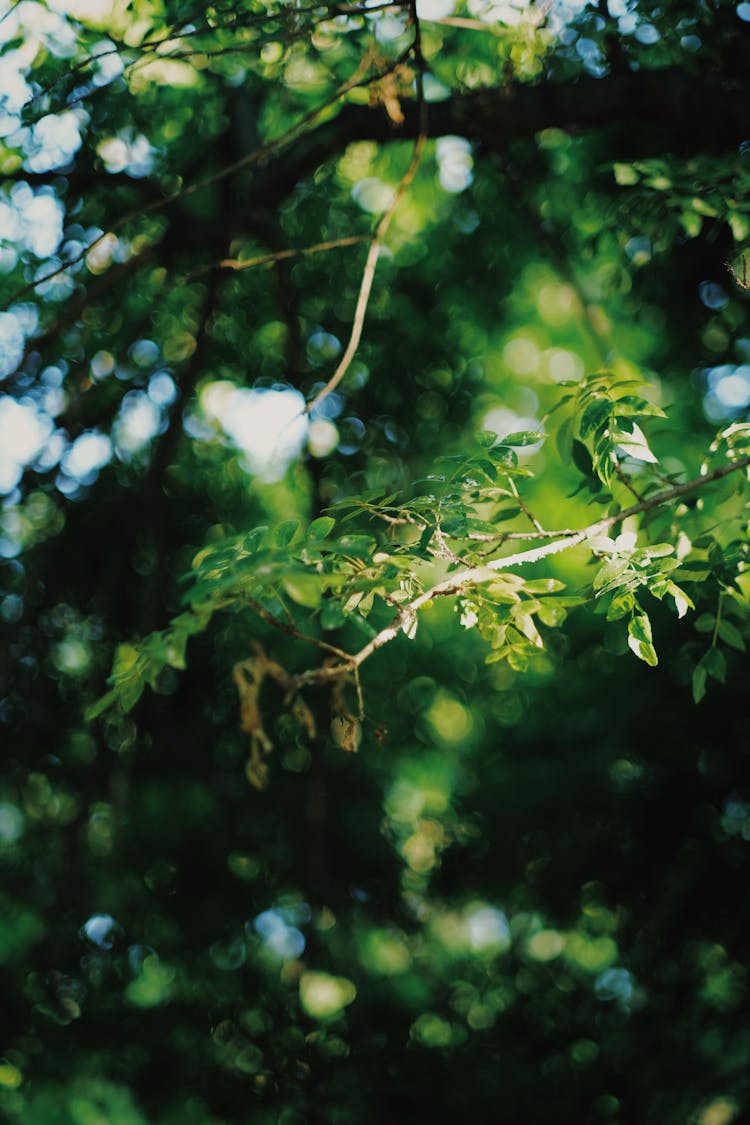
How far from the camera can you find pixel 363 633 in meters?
3.75

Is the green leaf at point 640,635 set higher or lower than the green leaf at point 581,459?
lower

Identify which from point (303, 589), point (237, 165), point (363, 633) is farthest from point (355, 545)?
point (363, 633)

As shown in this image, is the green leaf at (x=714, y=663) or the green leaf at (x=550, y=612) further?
the green leaf at (x=714, y=663)

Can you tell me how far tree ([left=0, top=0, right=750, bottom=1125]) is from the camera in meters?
3.71

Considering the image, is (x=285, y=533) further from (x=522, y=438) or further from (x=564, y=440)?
(x=564, y=440)

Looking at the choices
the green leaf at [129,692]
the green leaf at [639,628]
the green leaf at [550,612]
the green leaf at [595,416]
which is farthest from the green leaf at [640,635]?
the green leaf at [129,692]

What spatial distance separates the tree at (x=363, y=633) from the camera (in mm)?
3707

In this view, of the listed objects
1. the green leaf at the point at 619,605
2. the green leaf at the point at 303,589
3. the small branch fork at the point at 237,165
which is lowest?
the green leaf at the point at 619,605

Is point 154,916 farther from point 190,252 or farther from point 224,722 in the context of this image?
point 190,252

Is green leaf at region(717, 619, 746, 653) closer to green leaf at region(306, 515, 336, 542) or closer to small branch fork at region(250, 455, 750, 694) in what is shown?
small branch fork at region(250, 455, 750, 694)

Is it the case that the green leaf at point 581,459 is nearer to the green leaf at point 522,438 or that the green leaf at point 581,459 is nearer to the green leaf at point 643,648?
the green leaf at point 522,438

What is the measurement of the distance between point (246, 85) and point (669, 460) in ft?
10.3

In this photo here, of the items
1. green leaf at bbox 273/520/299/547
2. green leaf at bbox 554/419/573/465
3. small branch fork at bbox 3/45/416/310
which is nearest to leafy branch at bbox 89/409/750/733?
green leaf at bbox 273/520/299/547

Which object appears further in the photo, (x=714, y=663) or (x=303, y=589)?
(x=714, y=663)
